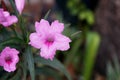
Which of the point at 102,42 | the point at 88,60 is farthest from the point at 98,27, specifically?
the point at 88,60

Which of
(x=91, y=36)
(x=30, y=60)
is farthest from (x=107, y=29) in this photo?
(x=30, y=60)

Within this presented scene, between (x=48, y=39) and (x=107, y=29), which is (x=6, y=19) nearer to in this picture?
A: (x=48, y=39)

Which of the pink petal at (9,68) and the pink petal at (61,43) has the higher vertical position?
the pink petal at (61,43)

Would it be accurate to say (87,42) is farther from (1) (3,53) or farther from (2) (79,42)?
(1) (3,53)

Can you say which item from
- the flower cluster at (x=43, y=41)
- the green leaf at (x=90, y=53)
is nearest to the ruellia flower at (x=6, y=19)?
the flower cluster at (x=43, y=41)

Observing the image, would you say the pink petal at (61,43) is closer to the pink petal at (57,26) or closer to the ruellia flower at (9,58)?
the pink petal at (57,26)
